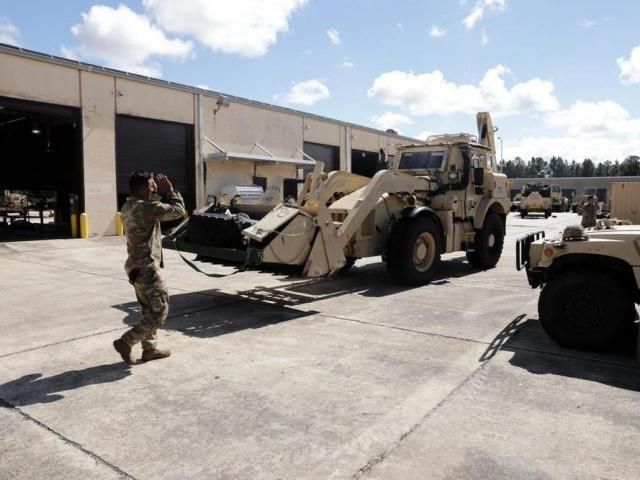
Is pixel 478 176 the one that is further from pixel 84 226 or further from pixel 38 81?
pixel 38 81

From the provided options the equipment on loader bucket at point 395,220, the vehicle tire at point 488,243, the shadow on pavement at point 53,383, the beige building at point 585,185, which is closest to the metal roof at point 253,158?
the equipment on loader bucket at point 395,220

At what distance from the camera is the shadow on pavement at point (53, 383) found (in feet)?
12.5

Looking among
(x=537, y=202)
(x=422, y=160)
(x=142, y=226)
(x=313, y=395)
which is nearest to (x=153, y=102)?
(x=422, y=160)

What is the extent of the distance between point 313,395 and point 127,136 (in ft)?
55.5

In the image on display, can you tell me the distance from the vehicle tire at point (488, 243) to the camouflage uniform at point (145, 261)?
273 inches

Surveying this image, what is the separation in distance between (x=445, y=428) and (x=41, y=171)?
27040mm

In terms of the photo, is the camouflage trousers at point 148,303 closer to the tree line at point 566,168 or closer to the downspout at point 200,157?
the downspout at point 200,157

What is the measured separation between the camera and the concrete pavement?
116 inches

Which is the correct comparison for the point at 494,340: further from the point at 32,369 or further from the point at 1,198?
the point at 1,198

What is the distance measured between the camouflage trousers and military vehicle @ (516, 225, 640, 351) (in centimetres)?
357

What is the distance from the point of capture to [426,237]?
336 inches

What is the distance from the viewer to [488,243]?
1027cm

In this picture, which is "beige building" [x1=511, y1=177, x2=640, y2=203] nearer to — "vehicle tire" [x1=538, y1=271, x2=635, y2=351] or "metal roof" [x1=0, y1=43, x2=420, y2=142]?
"metal roof" [x1=0, y1=43, x2=420, y2=142]

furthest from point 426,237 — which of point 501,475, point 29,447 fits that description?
point 29,447
